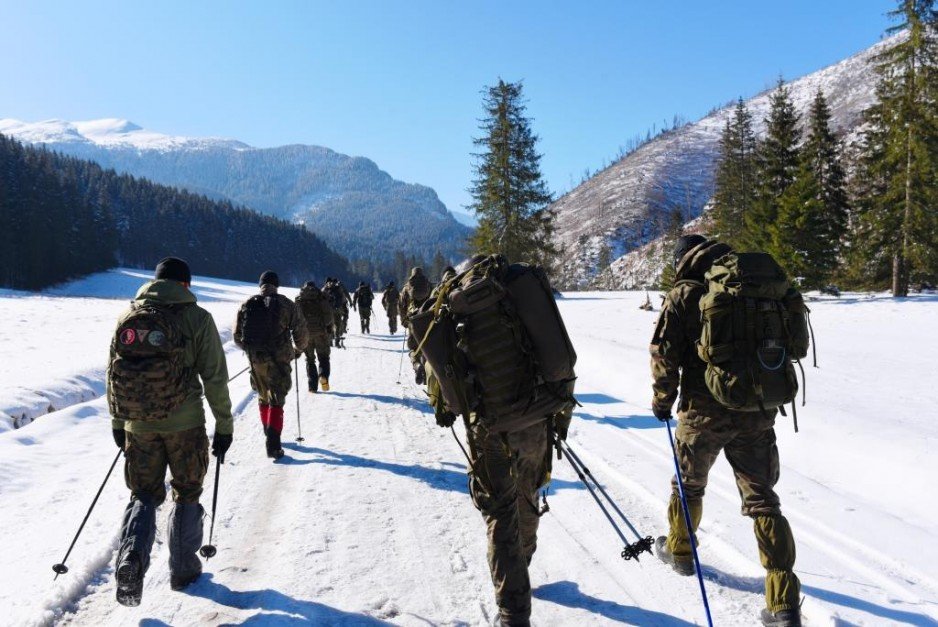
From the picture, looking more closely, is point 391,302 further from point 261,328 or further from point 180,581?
point 180,581

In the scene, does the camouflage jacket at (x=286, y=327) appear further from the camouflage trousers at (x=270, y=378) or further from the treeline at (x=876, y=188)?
the treeline at (x=876, y=188)

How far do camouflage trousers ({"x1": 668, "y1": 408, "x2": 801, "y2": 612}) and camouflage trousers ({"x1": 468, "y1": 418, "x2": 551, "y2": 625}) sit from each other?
3.80 ft

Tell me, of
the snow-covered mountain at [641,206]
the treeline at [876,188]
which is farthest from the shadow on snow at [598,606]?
the snow-covered mountain at [641,206]

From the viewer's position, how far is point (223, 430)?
13.5ft

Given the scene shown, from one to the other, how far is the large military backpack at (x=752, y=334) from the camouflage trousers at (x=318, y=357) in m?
9.18

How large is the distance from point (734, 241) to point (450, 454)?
3399 cm

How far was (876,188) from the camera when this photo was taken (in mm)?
28516

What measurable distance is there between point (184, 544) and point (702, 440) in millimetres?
3844

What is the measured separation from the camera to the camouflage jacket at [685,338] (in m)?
3.61

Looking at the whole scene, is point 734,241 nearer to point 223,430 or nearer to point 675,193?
point 223,430

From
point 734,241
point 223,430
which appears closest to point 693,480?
point 223,430

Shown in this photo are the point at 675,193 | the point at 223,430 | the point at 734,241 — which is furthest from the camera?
the point at 675,193

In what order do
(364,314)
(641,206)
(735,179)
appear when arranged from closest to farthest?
(364,314)
(735,179)
(641,206)

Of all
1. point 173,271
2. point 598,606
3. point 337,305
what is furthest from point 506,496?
point 337,305
